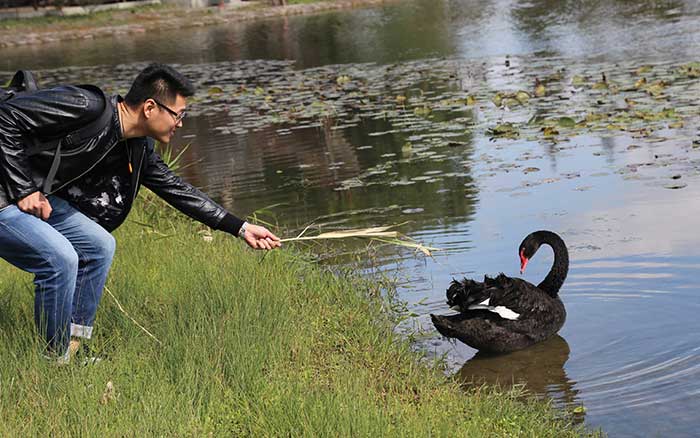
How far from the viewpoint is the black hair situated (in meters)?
4.51

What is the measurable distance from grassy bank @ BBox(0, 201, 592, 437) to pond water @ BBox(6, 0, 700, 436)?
0.71 metres

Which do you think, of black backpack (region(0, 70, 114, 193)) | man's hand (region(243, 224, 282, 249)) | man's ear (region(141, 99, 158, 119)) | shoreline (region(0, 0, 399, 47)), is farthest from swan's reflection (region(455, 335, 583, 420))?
shoreline (region(0, 0, 399, 47))

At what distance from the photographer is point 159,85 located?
4.54 metres

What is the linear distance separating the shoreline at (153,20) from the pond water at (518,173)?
14355 mm

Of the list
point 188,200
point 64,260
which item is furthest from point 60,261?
point 188,200

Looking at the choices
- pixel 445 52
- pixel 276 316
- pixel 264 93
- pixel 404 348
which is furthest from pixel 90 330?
pixel 445 52

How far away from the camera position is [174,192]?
16.8 ft

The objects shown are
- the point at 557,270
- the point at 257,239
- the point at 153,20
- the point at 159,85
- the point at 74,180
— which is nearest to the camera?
the point at 159,85

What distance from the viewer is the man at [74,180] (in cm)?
431

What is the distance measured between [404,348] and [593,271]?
2.27 meters

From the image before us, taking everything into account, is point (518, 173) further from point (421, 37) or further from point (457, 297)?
point (421, 37)

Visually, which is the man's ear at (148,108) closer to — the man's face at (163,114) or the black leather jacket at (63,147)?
the man's face at (163,114)

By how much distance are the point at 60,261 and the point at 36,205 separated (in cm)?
27

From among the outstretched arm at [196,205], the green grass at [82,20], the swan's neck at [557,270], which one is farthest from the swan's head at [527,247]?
the green grass at [82,20]
